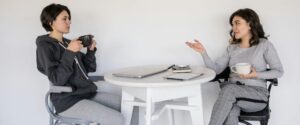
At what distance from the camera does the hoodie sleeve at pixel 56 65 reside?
1.80m

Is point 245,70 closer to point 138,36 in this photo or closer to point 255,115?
point 255,115

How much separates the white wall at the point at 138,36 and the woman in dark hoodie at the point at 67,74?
1.51 feet

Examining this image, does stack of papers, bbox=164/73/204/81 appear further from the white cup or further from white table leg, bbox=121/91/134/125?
white table leg, bbox=121/91/134/125

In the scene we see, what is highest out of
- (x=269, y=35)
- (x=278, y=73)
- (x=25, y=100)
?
(x=269, y=35)

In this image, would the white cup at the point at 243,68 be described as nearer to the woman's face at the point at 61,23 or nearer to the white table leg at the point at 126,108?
the white table leg at the point at 126,108

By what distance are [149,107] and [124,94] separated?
1.17 ft

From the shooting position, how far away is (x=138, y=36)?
2.48m

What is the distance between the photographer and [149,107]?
169cm

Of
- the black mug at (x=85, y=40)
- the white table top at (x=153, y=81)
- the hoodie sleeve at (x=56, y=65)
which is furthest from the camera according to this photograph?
the black mug at (x=85, y=40)

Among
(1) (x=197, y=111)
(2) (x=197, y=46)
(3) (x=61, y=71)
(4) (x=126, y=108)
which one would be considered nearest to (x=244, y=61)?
(2) (x=197, y=46)

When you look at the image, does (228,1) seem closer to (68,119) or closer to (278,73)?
(278,73)

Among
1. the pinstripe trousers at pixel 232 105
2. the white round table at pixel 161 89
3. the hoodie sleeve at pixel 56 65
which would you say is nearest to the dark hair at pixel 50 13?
the hoodie sleeve at pixel 56 65

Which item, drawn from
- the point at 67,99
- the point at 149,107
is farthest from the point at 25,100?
the point at 149,107

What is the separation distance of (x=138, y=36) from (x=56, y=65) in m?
0.80
